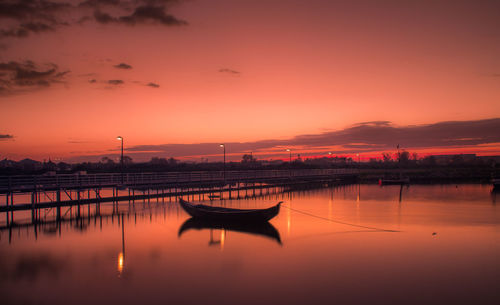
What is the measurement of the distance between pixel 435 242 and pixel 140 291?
17.6 m

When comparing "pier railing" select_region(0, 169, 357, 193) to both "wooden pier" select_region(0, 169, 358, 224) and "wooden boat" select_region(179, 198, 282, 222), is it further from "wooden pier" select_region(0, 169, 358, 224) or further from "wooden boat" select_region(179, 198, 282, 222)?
"wooden boat" select_region(179, 198, 282, 222)

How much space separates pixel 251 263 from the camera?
58.3 ft

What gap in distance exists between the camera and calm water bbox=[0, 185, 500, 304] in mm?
13562

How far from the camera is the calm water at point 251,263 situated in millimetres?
13562

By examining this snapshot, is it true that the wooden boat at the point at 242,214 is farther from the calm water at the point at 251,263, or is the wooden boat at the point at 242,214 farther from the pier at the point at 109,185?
the pier at the point at 109,185

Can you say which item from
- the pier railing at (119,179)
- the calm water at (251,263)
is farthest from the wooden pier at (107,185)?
the calm water at (251,263)

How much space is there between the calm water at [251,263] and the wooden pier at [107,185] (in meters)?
4.38

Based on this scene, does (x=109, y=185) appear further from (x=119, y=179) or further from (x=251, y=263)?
(x=251, y=263)

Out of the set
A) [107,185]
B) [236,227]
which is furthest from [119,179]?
[236,227]

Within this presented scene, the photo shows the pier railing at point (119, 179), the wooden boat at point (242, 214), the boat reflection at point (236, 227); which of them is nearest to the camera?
the boat reflection at point (236, 227)

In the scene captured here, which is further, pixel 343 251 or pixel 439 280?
pixel 343 251

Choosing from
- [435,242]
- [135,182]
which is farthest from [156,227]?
[435,242]

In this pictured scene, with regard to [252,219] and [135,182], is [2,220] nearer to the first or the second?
[135,182]

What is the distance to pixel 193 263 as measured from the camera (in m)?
17.9
